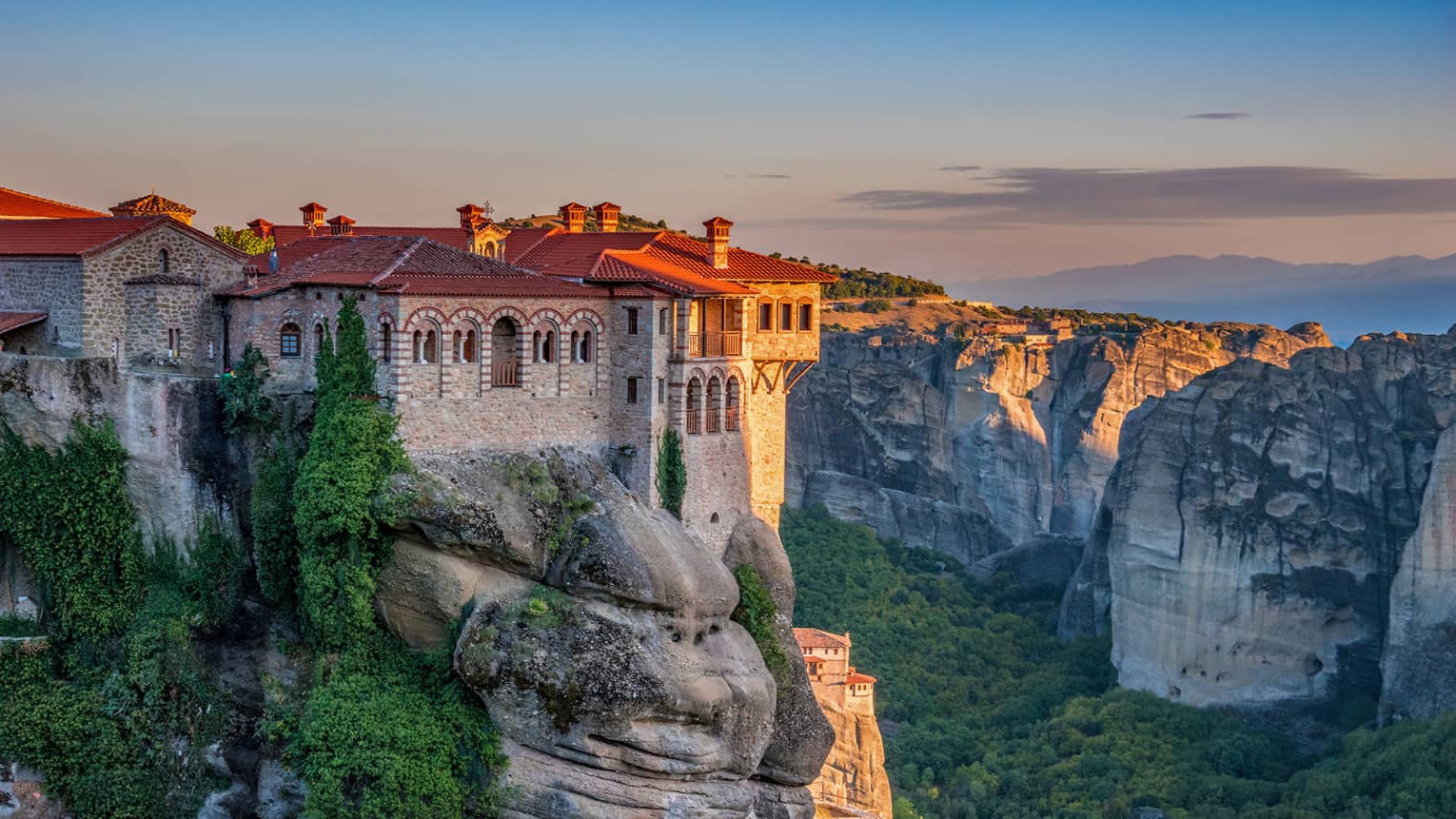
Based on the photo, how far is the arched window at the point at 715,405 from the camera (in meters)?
44.6

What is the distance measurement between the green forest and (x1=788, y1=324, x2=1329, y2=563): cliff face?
22.3 feet

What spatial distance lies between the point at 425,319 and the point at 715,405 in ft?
27.8

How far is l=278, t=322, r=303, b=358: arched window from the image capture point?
41.2 meters

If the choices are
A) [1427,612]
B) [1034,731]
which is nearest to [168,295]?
[1034,731]

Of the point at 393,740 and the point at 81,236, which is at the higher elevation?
the point at 81,236

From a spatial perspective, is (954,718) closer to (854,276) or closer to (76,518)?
(76,518)

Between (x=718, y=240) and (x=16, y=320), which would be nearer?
(x=16, y=320)

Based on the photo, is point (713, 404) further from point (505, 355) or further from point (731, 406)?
point (505, 355)

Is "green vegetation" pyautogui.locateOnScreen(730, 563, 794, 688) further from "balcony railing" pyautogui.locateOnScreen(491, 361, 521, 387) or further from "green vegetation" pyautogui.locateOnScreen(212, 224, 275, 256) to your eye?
"green vegetation" pyautogui.locateOnScreen(212, 224, 275, 256)

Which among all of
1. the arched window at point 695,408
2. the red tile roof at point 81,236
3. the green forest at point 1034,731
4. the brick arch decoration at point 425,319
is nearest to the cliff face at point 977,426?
the green forest at point 1034,731

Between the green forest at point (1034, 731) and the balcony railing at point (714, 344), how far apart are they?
23.4m

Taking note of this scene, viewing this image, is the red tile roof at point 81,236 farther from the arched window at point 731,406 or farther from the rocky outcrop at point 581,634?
the arched window at point 731,406

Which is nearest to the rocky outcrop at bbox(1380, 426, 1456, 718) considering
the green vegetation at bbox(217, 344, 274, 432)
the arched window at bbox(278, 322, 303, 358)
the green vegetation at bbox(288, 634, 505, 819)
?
the green vegetation at bbox(288, 634, 505, 819)

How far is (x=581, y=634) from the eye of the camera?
38344 mm
